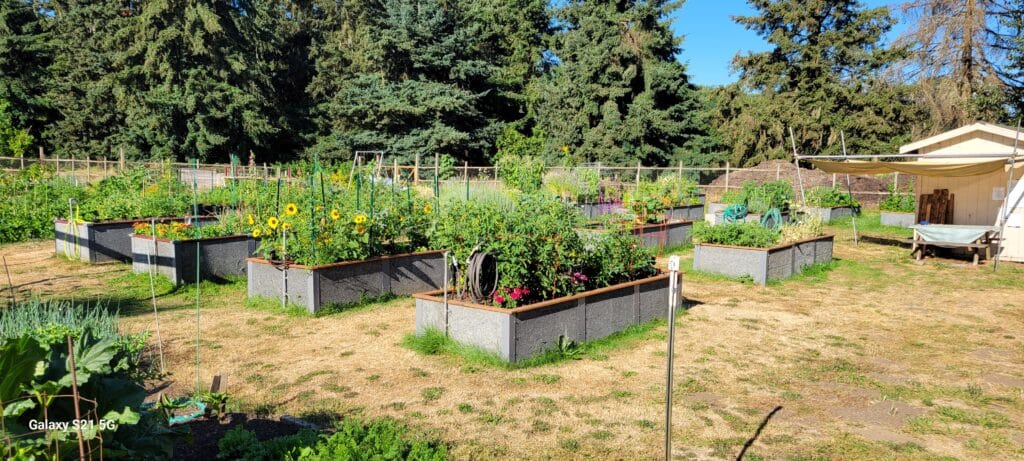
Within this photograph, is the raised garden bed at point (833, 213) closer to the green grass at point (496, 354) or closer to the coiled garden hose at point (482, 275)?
the green grass at point (496, 354)

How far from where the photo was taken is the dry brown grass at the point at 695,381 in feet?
13.0

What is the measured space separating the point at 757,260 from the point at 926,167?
468cm

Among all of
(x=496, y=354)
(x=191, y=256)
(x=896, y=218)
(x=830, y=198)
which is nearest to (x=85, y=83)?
(x=191, y=256)

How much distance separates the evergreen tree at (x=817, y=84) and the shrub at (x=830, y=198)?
523 inches

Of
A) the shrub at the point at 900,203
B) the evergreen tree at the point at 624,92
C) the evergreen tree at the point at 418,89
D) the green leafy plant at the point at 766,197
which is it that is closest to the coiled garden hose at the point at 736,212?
the green leafy plant at the point at 766,197

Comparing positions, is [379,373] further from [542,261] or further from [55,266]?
[55,266]

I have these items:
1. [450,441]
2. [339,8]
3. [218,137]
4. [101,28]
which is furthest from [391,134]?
[450,441]

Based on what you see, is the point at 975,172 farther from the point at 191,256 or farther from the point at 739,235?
the point at 191,256

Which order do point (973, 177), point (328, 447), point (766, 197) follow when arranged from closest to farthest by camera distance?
point (328, 447) < point (973, 177) < point (766, 197)

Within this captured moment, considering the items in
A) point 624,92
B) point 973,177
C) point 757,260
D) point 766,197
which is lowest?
point 757,260

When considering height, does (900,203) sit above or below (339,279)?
above

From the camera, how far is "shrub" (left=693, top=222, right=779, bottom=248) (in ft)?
32.1

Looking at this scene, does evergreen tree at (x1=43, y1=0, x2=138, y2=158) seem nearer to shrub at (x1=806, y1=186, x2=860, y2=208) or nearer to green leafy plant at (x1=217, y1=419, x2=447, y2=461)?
shrub at (x1=806, y1=186, x2=860, y2=208)

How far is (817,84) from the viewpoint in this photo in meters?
32.1
